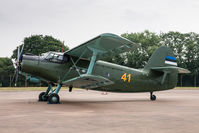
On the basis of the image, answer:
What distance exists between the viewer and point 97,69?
39.7ft

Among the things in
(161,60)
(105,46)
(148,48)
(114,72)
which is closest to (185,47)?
(148,48)

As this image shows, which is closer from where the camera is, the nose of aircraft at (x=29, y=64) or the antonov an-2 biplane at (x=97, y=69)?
the antonov an-2 biplane at (x=97, y=69)

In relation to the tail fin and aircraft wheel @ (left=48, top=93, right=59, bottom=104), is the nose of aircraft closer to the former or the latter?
aircraft wheel @ (left=48, top=93, right=59, bottom=104)

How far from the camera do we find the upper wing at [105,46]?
359 inches

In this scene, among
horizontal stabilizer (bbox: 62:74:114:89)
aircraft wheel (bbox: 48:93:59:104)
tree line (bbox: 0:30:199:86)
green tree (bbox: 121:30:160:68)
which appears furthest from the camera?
green tree (bbox: 121:30:160:68)

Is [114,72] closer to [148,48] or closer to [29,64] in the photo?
[29,64]

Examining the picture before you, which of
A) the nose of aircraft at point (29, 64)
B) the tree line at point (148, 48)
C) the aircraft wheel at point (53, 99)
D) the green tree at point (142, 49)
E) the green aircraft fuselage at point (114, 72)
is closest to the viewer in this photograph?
the aircraft wheel at point (53, 99)

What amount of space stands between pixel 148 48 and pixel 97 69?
161 feet

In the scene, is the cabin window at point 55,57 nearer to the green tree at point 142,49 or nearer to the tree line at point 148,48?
the tree line at point 148,48

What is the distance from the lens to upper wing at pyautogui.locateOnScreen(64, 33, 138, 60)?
9.11 meters

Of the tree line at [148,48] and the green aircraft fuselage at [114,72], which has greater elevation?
the tree line at [148,48]

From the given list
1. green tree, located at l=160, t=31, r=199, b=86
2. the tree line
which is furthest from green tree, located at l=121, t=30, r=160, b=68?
green tree, located at l=160, t=31, r=199, b=86

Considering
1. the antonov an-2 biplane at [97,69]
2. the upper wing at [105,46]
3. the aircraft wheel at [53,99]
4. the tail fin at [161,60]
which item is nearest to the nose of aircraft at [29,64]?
the antonov an-2 biplane at [97,69]

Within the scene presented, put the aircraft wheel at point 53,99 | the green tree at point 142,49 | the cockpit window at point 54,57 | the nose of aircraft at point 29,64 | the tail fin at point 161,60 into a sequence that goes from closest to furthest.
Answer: the aircraft wheel at point 53,99 < the nose of aircraft at point 29,64 < the cockpit window at point 54,57 < the tail fin at point 161,60 < the green tree at point 142,49
